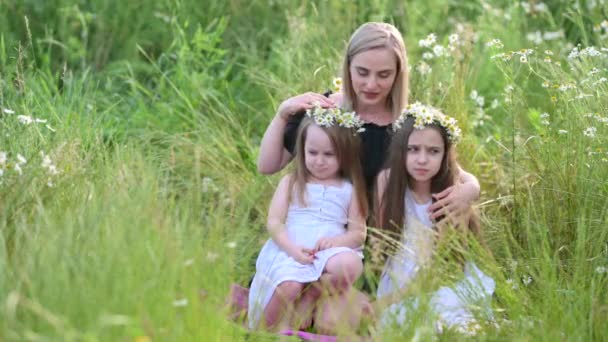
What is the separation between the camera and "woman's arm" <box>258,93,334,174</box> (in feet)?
14.3

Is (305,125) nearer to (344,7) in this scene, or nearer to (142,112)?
(142,112)

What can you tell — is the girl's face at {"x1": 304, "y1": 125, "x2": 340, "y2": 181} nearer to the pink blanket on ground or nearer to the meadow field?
the meadow field

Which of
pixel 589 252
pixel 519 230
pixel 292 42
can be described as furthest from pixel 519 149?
pixel 292 42

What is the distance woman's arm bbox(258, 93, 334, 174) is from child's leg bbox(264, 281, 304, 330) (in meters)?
0.69

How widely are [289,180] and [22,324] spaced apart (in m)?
1.66

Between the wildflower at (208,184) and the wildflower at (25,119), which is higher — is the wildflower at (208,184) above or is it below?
below

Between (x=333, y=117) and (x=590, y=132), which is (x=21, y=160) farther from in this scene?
(x=590, y=132)

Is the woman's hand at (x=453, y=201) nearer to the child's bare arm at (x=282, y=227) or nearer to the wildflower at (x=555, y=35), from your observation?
the child's bare arm at (x=282, y=227)

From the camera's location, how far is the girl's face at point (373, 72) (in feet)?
13.9

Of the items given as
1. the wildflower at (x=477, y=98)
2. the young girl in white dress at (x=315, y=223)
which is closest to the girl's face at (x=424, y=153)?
the young girl in white dress at (x=315, y=223)

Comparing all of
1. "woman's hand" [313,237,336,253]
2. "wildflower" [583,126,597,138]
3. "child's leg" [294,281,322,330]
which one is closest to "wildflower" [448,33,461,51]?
"wildflower" [583,126,597,138]

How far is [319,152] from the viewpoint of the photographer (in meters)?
4.16

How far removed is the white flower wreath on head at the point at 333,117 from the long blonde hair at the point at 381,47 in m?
0.16

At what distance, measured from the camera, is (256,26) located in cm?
696
